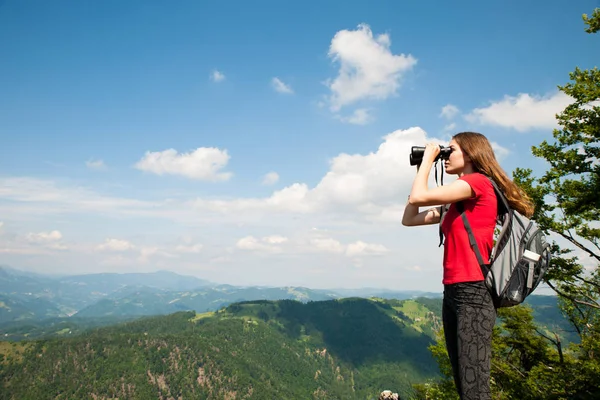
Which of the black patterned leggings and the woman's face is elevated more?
the woman's face

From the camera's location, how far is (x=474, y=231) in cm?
264

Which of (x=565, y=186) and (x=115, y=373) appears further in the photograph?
(x=115, y=373)

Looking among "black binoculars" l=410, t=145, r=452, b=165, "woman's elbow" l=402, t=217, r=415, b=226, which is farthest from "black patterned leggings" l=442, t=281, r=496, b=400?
"black binoculars" l=410, t=145, r=452, b=165

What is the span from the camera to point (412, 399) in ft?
99.2

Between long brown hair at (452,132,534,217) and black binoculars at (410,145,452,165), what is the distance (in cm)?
13

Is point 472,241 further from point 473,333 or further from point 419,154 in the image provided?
point 419,154

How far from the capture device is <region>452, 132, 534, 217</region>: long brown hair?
2711 mm

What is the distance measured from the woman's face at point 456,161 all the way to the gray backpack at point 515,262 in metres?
0.58

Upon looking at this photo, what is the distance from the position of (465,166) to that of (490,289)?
3.42 ft

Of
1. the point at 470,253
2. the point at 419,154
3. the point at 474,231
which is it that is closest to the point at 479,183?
the point at 474,231

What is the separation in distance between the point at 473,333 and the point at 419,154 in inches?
60.3

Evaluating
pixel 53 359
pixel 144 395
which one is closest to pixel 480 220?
pixel 144 395

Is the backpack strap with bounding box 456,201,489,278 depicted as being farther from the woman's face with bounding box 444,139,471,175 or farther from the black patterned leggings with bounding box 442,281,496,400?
the woman's face with bounding box 444,139,471,175

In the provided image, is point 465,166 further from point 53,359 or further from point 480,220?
point 53,359
